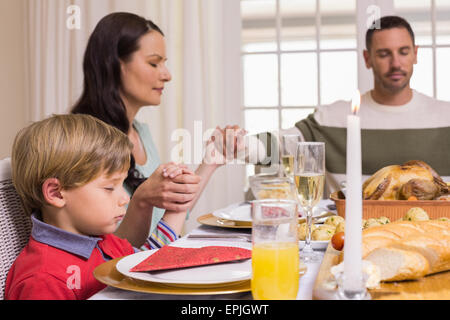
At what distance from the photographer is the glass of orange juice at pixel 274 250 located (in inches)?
24.6

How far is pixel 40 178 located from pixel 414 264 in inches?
26.4

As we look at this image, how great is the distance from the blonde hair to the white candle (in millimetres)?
625

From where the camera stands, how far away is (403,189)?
46.5 inches

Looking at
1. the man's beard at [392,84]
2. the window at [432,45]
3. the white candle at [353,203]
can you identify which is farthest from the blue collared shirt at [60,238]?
the window at [432,45]

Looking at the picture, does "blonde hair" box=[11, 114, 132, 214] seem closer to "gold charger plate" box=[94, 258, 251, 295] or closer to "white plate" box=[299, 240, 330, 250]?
"gold charger plate" box=[94, 258, 251, 295]

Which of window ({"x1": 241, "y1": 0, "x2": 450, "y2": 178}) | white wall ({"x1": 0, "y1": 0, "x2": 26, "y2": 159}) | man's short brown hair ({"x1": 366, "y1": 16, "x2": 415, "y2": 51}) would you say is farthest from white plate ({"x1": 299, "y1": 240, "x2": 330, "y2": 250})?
white wall ({"x1": 0, "y1": 0, "x2": 26, "y2": 159})

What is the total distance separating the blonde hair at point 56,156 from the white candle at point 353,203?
625mm

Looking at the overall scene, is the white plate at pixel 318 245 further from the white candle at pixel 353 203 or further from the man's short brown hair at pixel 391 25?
the man's short brown hair at pixel 391 25

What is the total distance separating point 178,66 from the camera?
302 cm

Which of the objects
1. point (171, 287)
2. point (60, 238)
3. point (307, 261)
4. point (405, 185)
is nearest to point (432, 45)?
point (405, 185)

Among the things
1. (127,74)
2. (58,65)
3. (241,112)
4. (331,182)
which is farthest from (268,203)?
(58,65)

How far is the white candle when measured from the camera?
1.77ft

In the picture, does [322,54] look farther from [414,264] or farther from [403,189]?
[414,264]

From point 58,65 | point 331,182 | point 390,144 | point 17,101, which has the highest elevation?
point 58,65
